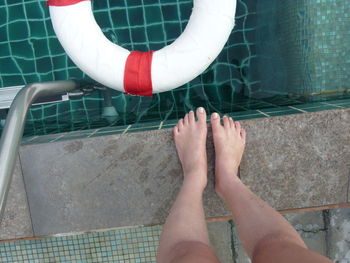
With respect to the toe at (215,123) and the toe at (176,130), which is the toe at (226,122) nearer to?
the toe at (215,123)

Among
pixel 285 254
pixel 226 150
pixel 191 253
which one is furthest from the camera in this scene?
pixel 226 150

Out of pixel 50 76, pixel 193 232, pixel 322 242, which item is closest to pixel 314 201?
pixel 322 242

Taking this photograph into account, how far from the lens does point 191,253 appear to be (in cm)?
94

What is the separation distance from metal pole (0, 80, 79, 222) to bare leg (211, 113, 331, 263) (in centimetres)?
75

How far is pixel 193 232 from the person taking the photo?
108cm

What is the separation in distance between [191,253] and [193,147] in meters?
0.49

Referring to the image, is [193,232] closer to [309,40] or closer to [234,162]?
[234,162]

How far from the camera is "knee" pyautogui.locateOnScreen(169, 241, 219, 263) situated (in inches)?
35.9

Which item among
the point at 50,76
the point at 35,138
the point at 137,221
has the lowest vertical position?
the point at 137,221

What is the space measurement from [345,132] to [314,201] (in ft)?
1.11

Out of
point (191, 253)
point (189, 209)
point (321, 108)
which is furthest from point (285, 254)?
point (321, 108)

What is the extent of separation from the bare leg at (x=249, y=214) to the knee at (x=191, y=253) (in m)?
0.14

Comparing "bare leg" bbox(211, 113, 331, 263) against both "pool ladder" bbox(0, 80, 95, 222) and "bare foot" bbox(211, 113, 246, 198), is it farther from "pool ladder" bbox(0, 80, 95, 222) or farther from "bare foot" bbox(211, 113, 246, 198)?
"pool ladder" bbox(0, 80, 95, 222)

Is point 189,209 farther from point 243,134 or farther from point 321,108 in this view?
point 321,108
